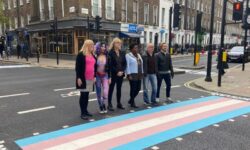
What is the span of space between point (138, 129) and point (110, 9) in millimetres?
24706

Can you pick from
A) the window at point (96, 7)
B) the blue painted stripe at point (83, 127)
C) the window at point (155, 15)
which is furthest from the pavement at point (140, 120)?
the window at point (155, 15)

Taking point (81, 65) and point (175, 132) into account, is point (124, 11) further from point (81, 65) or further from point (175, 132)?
point (175, 132)

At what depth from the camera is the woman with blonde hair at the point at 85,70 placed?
597 cm

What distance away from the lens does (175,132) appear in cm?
531

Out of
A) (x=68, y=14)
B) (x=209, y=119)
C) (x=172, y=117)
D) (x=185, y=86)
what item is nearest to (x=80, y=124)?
(x=172, y=117)

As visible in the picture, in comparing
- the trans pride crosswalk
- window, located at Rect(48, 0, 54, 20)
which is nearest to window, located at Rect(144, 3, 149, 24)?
window, located at Rect(48, 0, 54, 20)

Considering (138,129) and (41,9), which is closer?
(138,129)

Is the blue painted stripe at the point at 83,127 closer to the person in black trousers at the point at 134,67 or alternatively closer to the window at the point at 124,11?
the person in black trousers at the point at 134,67

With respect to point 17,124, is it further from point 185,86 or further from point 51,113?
point 185,86

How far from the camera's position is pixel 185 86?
36.1 feet

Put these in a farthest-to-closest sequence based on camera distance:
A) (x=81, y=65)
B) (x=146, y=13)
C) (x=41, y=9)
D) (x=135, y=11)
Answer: (x=146, y=13) → (x=135, y=11) → (x=41, y=9) → (x=81, y=65)

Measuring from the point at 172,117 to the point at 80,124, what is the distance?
2.21 metres

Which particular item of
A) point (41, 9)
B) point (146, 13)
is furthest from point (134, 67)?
point (146, 13)

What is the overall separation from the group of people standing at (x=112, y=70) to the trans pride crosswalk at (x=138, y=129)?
676mm
